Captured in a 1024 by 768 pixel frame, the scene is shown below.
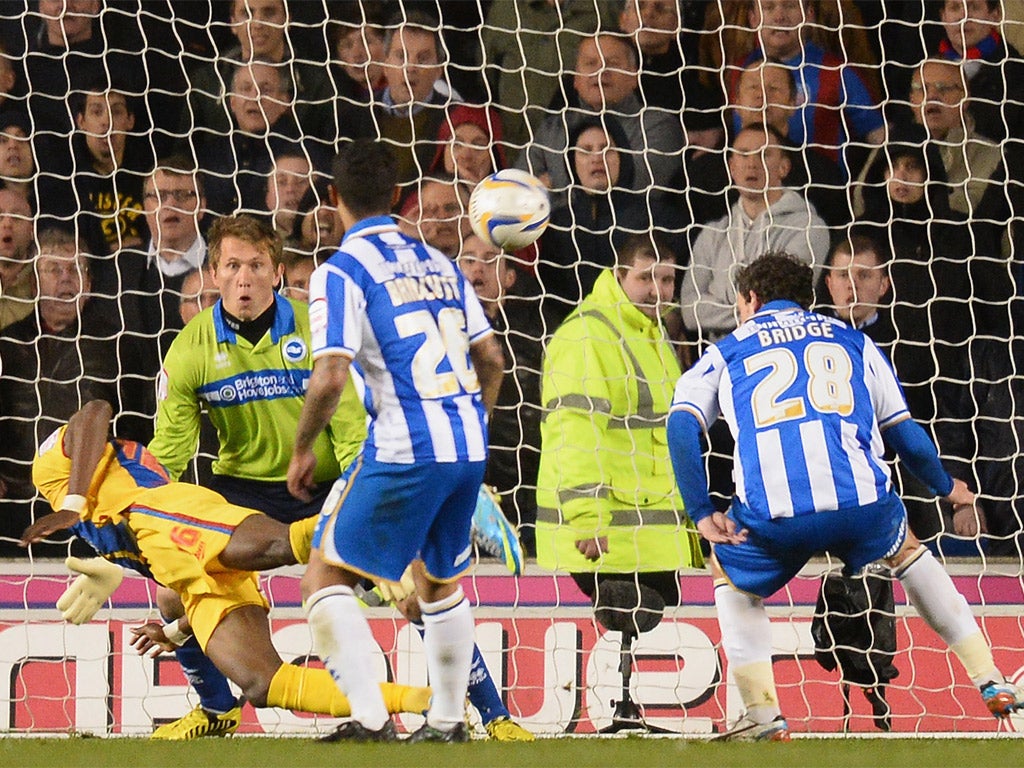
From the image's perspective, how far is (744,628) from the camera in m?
5.14

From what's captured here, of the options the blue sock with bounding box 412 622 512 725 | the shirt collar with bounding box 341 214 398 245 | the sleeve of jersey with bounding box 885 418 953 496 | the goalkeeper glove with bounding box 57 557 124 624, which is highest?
the shirt collar with bounding box 341 214 398 245

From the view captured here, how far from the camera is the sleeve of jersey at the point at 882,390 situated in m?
5.21

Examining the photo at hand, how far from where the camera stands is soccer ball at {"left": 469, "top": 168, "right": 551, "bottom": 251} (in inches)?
213

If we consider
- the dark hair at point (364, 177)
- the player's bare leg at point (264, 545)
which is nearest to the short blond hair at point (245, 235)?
the dark hair at point (364, 177)

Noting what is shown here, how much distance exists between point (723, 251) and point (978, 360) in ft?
3.85

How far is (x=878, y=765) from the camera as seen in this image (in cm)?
433

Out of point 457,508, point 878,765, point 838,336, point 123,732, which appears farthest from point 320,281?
point 123,732

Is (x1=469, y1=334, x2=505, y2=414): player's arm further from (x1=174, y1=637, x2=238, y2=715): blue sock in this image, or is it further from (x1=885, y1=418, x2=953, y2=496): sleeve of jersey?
(x1=174, y1=637, x2=238, y2=715): blue sock

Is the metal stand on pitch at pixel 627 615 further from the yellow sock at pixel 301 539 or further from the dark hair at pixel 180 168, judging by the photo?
the dark hair at pixel 180 168

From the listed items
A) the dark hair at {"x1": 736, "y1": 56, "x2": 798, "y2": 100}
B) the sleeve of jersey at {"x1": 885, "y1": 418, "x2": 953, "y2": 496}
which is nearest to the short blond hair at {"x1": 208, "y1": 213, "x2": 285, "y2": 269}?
the sleeve of jersey at {"x1": 885, "y1": 418, "x2": 953, "y2": 496}

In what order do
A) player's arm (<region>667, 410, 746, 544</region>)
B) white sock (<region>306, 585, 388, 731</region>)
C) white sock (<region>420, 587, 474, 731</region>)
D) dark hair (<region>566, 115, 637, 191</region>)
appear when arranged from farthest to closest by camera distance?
1. dark hair (<region>566, 115, 637, 191</region>)
2. player's arm (<region>667, 410, 746, 544</region>)
3. white sock (<region>420, 587, 474, 731</region>)
4. white sock (<region>306, 585, 388, 731</region>)

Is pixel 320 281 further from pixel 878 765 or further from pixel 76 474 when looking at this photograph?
pixel 878 765

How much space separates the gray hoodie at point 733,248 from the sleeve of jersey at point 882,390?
1.86 m

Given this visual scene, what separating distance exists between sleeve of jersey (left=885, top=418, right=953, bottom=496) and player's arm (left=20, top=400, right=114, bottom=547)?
2527 mm
